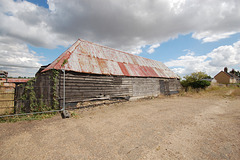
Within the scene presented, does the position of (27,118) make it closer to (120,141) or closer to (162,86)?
(120,141)

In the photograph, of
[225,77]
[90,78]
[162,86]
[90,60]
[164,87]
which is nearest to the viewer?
[90,78]

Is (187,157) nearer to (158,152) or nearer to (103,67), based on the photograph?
(158,152)

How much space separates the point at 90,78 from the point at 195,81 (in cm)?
1992

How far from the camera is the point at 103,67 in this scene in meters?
10.2

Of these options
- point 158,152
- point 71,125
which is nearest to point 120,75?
point 71,125

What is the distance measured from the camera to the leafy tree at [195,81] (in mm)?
20031

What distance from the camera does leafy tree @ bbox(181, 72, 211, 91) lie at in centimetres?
2003

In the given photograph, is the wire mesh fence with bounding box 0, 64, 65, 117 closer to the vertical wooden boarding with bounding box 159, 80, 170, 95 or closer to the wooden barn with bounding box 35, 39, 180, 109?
the wooden barn with bounding box 35, 39, 180, 109

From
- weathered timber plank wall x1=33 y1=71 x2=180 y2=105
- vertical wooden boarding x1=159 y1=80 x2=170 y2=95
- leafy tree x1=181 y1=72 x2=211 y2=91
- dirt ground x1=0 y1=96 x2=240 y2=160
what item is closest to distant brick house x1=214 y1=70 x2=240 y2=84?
leafy tree x1=181 y1=72 x2=211 y2=91

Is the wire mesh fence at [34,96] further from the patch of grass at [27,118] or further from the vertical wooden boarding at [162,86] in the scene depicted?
the vertical wooden boarding at [162,86]

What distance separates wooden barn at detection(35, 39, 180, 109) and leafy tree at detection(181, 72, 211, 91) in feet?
32.9

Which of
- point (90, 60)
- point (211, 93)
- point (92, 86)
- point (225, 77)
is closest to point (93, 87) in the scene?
point (92, 86)

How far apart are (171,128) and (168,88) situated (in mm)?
13348

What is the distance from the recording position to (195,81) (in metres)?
20.6
